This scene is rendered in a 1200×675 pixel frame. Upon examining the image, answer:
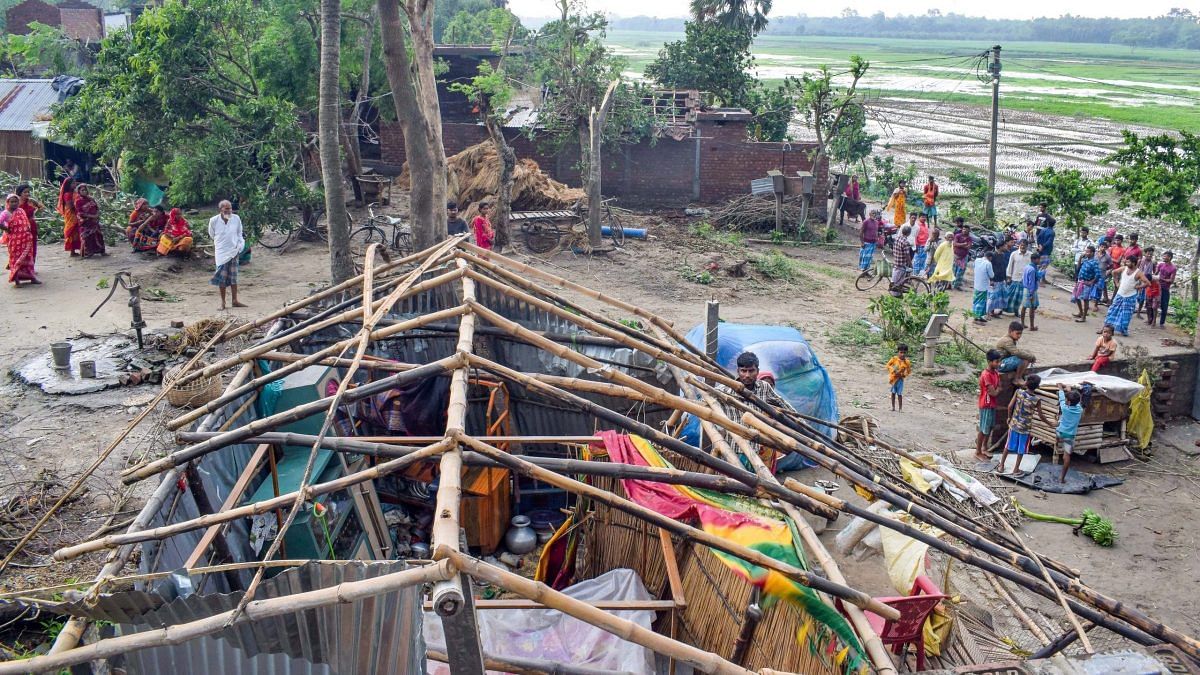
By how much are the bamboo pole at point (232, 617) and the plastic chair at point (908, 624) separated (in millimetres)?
2726

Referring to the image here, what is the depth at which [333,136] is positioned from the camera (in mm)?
11578

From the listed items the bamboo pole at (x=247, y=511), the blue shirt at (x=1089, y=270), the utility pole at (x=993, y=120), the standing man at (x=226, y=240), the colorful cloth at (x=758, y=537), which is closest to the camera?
the bamboo pole at (x=247, y=511)

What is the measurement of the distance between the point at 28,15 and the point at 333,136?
3709cm

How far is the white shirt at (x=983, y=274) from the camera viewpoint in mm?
14367

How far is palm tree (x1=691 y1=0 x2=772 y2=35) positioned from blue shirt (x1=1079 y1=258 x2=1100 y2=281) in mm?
19092

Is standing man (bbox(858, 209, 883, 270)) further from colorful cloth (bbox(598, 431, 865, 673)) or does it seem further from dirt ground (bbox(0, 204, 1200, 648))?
colorful cloth (bbox(598, 431, 865, 673))

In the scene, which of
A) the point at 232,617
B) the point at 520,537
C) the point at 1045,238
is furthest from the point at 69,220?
the point at 1045,238

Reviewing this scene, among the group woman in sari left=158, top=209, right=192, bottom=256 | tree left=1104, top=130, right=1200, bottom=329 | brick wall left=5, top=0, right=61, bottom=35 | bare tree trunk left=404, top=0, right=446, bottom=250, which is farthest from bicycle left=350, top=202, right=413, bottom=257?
brick wall left=5, top=0, right=61, bottom=35

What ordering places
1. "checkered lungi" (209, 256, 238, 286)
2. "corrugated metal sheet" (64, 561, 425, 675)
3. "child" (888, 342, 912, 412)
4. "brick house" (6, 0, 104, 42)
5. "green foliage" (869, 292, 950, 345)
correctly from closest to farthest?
"corrugated metal sheet" (64, 561, 425, 675), "child" (888, 342, 912, 412), "checkered lungi" (209, 256, 238, 286), "green foliage" (869, 292, 950, 345), "brick house" (6, 0, 104, 42)

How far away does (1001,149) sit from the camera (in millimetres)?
36125

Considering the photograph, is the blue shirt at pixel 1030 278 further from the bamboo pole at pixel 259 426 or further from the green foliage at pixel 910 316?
the bamboo pole at pixel 259 426

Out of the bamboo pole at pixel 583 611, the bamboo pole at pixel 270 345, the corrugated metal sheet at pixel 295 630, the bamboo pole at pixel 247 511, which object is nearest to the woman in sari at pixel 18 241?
the bamboo pole at pixel 270 345

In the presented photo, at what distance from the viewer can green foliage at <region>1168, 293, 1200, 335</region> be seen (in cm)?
1460

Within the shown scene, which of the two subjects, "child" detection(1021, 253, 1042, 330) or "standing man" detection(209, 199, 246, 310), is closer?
"standing man" detection(209, 199, 246, 310)
